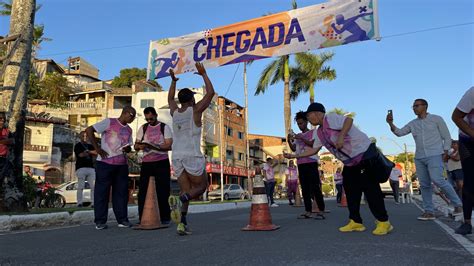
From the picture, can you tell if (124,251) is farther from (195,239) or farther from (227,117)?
(227,117)

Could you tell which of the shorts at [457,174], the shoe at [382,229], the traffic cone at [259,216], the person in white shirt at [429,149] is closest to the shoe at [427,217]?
the person in white shirt at [429,149]

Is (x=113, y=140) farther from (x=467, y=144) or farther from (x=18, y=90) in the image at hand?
(x=467, y=144)

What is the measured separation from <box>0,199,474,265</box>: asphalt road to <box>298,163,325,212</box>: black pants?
2.17m

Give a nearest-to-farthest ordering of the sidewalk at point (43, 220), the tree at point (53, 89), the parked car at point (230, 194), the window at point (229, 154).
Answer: the sidewalk at point (43, 220)
the parked car at point (230, 194)
the tree at point (53, 89)
the window at point (229, 154)

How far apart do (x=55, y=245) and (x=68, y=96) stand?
45246mm

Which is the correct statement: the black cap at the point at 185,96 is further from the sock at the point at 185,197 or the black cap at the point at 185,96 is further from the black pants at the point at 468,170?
the black pants at the point at 468,170

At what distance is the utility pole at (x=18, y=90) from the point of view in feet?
23.1

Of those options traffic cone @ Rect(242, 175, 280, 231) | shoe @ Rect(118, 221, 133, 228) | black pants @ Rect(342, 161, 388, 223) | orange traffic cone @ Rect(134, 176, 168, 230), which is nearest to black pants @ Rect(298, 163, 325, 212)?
traffic cone @ Rect(242, 175, 280, 231)

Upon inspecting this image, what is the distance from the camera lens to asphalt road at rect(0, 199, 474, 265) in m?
3.14

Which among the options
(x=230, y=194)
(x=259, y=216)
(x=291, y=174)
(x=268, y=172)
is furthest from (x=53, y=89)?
(x=259, y=216)

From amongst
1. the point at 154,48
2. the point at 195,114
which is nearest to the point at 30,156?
the point at 154,48

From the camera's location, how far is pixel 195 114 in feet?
16.5

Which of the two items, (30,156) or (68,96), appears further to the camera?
(68,96)

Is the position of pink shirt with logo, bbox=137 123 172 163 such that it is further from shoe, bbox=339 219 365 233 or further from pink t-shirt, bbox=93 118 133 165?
shoe, bbox=339 219 365 233
